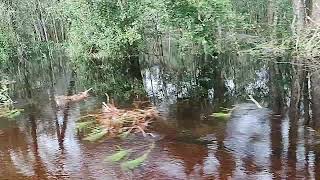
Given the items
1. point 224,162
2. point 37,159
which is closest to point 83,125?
point 37,159

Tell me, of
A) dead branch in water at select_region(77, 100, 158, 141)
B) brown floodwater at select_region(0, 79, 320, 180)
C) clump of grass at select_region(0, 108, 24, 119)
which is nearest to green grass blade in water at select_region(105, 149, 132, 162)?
brown floodwater at select_region(0, 79, 320, 180)

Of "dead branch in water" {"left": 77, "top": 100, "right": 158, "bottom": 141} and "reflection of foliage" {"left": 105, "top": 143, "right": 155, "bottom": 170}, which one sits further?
"dead branch in water" {"left": 77, "top": 100, "right": 158, "bottom": 141}

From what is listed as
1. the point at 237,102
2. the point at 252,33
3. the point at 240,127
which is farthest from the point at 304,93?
the point at 252,33

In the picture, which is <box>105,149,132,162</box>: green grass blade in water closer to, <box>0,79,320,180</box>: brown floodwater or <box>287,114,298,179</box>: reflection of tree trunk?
<box>0,79,320,180</box>: brown floodwater

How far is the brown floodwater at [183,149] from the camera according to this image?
8.53 m

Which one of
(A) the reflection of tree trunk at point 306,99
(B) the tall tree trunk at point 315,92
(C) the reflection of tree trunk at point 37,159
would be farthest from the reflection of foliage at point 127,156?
(B) the tall tree trunk at point 315,92

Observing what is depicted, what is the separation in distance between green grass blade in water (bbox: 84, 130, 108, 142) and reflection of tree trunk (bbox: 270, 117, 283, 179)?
161 inches

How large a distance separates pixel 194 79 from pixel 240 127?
6.59 metres

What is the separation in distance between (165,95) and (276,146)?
6.07 m

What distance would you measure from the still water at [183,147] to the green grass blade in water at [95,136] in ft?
0.82

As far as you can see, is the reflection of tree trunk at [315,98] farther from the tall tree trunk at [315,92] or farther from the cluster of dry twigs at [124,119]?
the cluster of dry twigs at [124,119]

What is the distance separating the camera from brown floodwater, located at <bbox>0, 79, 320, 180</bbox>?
336 inches

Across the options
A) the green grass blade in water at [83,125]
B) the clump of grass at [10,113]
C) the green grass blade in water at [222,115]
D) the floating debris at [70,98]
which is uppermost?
the floating debris at [70,98]

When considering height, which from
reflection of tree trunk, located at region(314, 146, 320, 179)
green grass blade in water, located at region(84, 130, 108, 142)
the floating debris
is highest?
the floating debris
